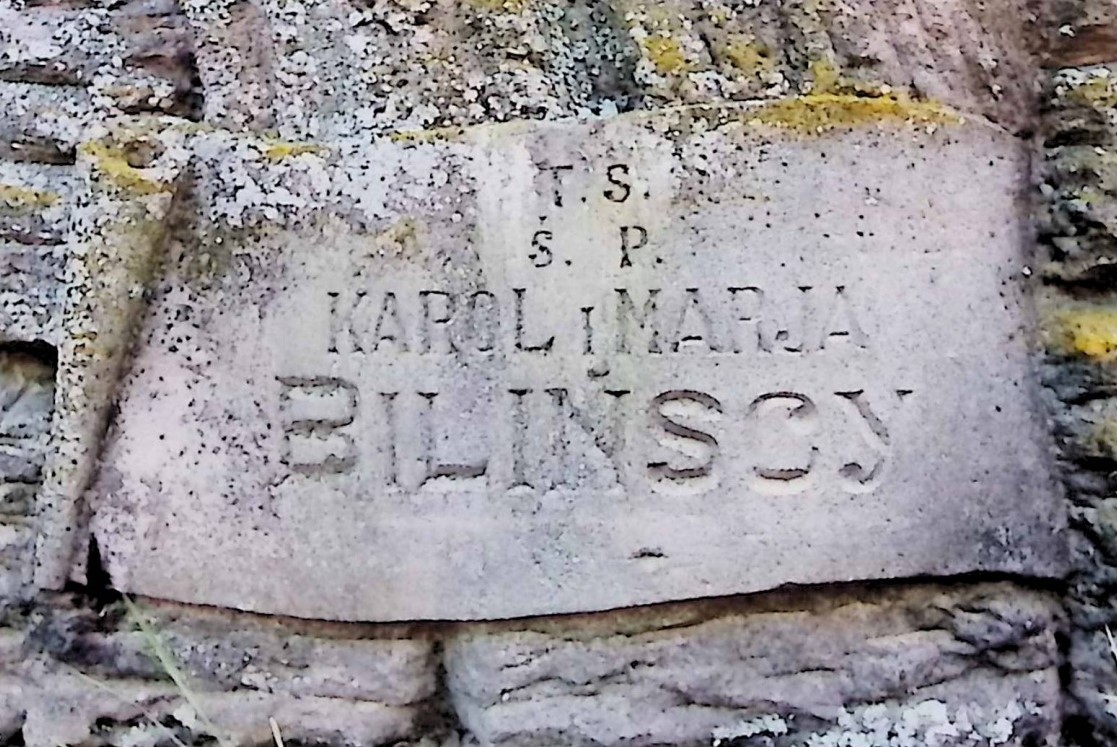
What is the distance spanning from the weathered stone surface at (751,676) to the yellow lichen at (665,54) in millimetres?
527

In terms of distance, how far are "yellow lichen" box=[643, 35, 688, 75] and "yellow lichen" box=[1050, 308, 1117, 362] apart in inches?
17.8

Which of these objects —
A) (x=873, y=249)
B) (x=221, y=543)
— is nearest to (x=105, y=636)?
(x=221, y=543)

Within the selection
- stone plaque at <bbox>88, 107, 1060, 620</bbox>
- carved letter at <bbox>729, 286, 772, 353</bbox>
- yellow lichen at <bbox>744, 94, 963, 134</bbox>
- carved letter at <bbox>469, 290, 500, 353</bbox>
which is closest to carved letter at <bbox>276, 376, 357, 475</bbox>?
stone plaque at <bbox>88, 107, 1060, 620</bbox>

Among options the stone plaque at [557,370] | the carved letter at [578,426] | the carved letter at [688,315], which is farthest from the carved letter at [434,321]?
the carved letter at [688,315]

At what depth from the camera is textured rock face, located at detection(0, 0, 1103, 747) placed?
1354 millimetres

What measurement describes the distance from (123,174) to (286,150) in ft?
0.51

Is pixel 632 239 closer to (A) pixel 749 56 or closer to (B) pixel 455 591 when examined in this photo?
(A) pixel 749 56

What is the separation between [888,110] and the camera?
1340 millimetres

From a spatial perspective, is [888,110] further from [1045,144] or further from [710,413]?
[710,413]

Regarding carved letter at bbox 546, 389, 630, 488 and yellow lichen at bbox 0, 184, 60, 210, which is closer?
carved letter at bbox 546, 389, 630, 488

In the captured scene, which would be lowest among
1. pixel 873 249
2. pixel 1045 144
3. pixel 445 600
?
pixel 445 600

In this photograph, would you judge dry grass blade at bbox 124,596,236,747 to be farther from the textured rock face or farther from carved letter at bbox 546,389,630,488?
carved letter at bbox 546,389,630,488

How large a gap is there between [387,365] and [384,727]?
37 centimetres

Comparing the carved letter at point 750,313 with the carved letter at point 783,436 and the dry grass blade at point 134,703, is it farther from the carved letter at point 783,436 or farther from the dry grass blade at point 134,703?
the dry grass blade at point 134,703
